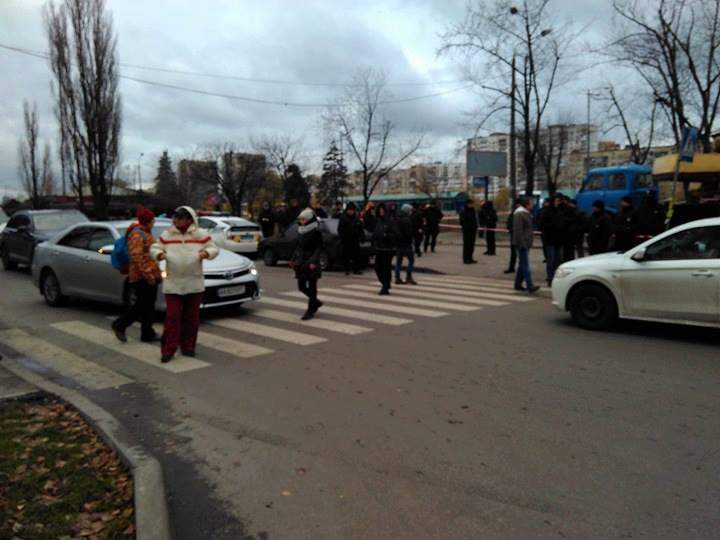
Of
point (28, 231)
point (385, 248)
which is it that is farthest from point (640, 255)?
point (28, 231)

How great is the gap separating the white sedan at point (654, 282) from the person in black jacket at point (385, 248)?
3.79m

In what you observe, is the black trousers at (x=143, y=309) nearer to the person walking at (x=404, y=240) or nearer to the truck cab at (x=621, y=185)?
the person walking at (x=404, y=240)

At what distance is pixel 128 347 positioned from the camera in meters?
7.70

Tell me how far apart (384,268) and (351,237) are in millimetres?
3765

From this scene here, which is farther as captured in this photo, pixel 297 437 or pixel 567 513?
pixel 297 437

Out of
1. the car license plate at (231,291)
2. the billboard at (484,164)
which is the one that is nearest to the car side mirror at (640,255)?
the car license plate at (231,291)

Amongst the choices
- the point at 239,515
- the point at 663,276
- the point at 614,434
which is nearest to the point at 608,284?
A: the point at 663,276

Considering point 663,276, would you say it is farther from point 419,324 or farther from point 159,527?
point 159,527

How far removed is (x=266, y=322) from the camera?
358 inches

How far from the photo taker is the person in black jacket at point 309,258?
9.23 meters

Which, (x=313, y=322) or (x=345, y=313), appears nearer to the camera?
(x=313, y=322)

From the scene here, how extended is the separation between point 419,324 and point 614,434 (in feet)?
14.5

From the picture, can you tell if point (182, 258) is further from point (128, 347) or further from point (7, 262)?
point (7, 262)

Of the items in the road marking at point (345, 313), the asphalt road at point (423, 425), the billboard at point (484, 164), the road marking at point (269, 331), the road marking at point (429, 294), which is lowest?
the asphalt road at point (423, 425)
